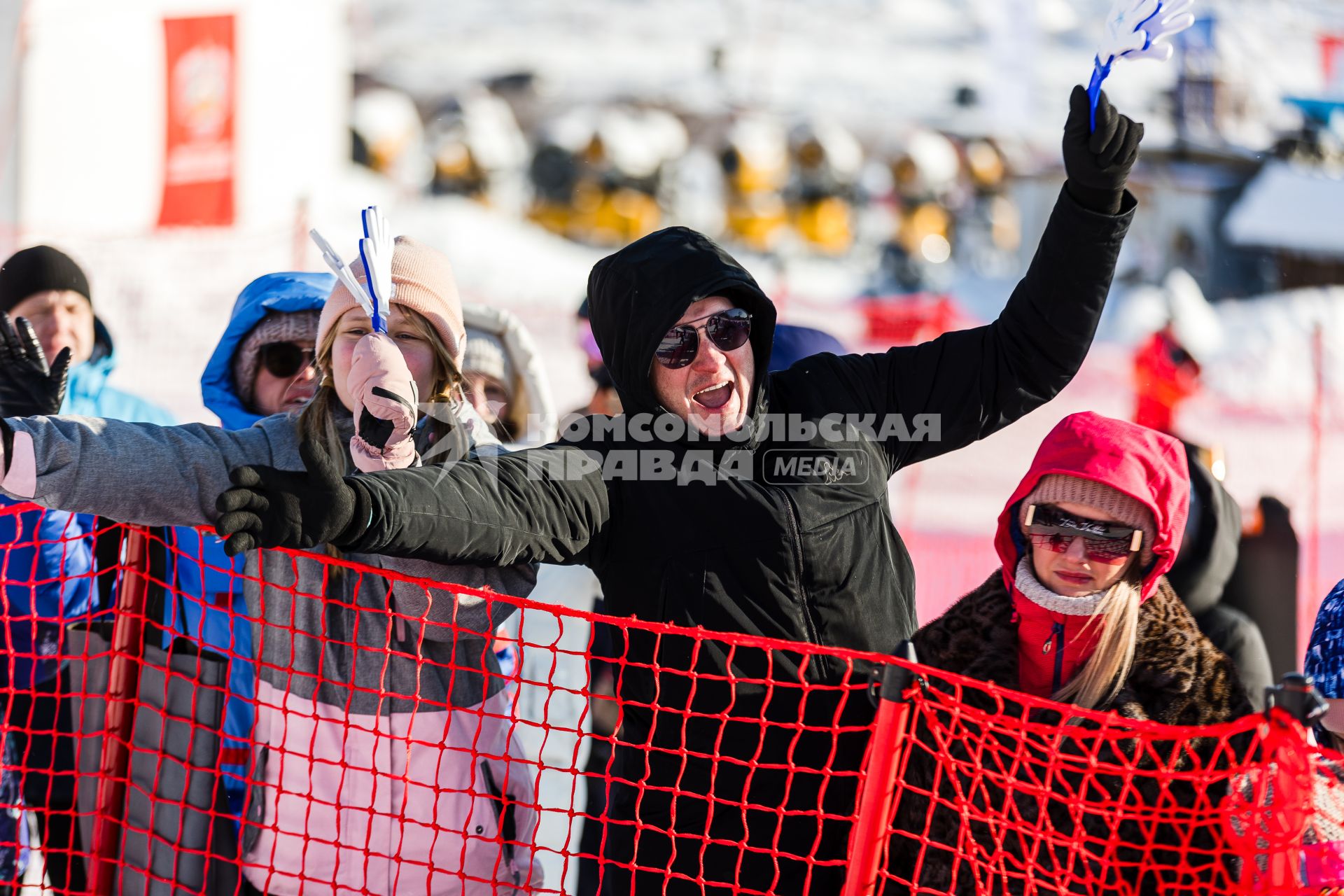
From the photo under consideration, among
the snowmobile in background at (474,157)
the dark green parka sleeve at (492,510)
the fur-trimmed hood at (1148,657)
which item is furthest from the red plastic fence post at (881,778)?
the snowmobile in background at (474,157)

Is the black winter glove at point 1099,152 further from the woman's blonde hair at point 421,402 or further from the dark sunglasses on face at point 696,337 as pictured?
the woman's blonde hair at point 421,402

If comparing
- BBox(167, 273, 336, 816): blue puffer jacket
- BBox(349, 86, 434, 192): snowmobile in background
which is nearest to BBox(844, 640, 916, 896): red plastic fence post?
BBox(167, 273, 336, 816): blue puffer jacket

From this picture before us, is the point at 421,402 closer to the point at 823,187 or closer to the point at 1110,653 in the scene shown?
the point at 1110,653

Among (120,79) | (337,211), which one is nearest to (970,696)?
(120,79)

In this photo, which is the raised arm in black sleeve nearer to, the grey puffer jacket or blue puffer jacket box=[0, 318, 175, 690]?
the grey puffer jacket

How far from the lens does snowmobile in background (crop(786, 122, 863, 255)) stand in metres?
23.4

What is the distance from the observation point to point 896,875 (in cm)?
221

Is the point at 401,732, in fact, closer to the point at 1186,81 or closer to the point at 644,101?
the point at 1186,81

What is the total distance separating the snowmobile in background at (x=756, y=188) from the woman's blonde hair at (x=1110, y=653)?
2051 cm

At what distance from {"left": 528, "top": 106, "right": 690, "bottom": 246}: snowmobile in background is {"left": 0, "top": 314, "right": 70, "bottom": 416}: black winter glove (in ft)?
62.5

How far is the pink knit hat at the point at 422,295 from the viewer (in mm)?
2379

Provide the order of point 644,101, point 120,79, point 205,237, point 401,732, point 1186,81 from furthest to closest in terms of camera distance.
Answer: point 644,101 → point 1186,81 → point 205,237 → point 120,79 → point 401,732

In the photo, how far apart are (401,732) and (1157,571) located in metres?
1.39

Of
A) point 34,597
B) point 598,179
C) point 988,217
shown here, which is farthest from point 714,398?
point 988,217
